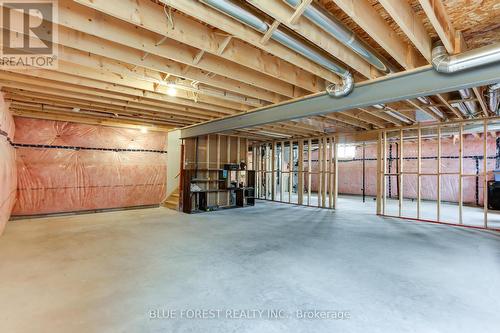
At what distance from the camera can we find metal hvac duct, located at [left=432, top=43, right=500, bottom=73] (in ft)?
7.36

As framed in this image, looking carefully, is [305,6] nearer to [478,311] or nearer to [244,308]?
[244,308]

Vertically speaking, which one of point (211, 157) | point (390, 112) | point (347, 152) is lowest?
point (211, 157)

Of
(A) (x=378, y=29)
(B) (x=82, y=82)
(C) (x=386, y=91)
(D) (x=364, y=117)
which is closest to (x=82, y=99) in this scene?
(B) (x=82, y=82)

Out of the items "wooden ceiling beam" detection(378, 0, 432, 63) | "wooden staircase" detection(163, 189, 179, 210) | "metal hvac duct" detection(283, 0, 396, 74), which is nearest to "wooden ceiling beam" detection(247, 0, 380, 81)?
"metal hvac duct" detection(283, 0, 396, 74)

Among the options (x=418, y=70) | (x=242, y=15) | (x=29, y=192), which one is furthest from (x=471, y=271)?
(x=29, y=192)

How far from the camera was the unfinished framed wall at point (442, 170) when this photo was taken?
600cm

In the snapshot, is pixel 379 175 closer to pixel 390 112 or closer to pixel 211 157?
pixel 390 112

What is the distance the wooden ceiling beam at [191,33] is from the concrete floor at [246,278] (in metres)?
2.48

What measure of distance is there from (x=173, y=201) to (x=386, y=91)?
6425 mm

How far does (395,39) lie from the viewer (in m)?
2.58

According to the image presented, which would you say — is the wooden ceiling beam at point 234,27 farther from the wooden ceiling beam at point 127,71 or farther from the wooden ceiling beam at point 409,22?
the wooden ceiling beam at point 127,71

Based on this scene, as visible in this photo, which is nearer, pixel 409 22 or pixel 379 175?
pixel 409 22

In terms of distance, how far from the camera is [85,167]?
6.50 m

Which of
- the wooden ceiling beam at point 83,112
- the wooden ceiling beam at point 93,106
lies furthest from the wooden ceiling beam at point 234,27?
the wooden ceiling beam at point 83,112
